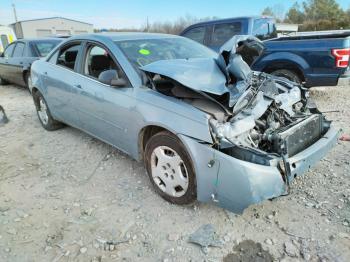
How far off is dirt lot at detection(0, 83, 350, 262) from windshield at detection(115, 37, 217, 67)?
4.24 feet

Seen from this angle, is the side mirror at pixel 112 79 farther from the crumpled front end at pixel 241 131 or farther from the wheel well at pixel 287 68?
the wheel well at pixel 287 68

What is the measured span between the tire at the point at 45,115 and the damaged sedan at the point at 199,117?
1.24m

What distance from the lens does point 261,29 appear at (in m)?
7.32

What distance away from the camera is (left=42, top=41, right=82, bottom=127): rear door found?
4.02 m

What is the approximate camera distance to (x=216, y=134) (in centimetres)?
242

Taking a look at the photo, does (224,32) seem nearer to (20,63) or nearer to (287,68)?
(287,68)

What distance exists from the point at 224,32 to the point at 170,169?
17.8ft

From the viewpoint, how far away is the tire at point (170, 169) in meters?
2.67

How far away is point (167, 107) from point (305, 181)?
168cm

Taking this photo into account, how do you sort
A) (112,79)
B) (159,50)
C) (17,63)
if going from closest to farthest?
1. (112,79)
2. (159,50)
3. (17,63)

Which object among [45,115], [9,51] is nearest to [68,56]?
[45,115]

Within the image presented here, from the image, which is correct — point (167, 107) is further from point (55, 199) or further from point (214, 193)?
point (55, 199)

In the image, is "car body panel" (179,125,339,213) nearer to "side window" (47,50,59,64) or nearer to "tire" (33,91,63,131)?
"side window" (47,50,59,64)

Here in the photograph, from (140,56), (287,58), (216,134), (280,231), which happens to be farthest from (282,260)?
(287,58)
